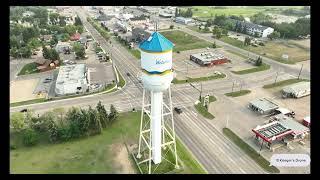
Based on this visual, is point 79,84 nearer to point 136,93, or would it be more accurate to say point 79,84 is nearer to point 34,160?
point 136,93

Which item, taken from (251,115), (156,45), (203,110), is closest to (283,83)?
(251,115)

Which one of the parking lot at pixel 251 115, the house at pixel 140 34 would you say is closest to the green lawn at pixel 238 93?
the parking lot at pixel 251 115

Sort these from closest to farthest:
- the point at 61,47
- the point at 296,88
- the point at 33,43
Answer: the point at 296,88, the point at 61,47, the point at 33,43

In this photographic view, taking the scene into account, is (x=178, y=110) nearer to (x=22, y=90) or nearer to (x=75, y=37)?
(x=22, y=90)

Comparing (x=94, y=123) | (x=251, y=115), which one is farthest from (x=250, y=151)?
(x=94, y=123)

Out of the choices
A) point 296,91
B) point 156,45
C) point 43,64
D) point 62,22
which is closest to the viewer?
point 156,45

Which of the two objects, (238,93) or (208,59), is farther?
(208,59)

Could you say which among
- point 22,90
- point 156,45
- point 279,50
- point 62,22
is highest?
point 62,22

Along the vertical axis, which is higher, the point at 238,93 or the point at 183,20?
the point at 183,20
